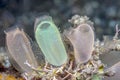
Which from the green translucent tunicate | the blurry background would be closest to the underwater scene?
the green translucent tunicate

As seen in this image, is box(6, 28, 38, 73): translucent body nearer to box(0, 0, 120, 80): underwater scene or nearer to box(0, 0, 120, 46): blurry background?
box(0, 0, 120, 80): underwater scene

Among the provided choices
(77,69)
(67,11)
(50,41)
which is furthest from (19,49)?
(67,11)

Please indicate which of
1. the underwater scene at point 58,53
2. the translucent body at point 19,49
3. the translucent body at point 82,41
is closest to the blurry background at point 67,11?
the underwater scene at point 58,53

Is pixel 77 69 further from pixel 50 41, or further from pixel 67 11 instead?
pixel 67 11

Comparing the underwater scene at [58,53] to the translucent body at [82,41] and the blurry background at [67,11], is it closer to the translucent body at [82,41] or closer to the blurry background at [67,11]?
the translucent body at [82,41]

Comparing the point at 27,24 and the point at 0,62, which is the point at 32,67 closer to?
the point at 0,62

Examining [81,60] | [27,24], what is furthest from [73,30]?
[27,24]
